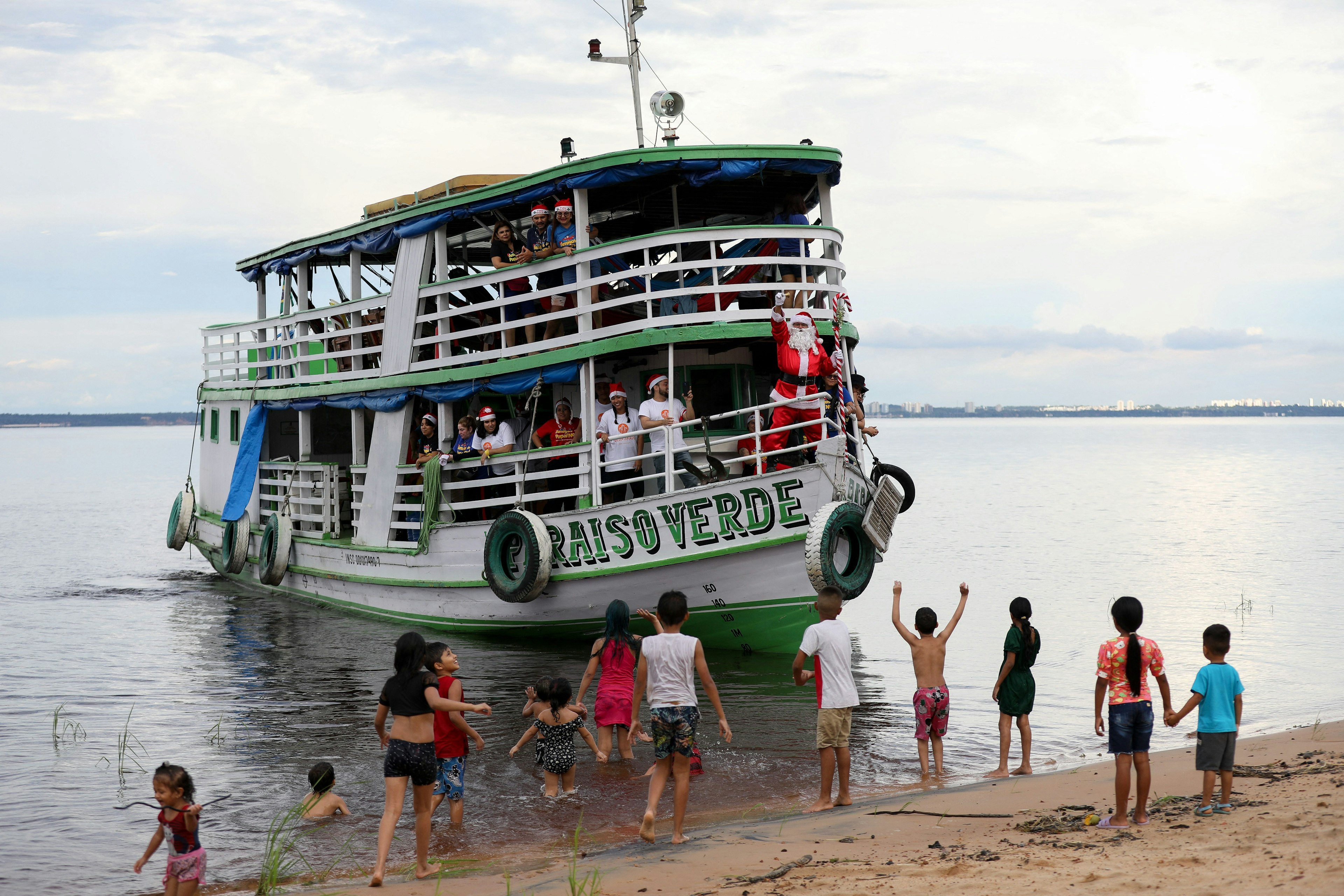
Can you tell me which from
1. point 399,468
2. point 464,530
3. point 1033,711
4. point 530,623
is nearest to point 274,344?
point 399,468

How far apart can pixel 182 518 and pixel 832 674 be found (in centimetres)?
1807

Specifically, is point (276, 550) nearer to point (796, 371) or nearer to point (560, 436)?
point (560, 436)

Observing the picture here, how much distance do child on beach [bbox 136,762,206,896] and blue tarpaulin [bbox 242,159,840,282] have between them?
335 inches

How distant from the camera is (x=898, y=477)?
45.7 feet

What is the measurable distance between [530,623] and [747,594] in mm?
2916

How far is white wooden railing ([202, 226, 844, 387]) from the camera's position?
12477mm

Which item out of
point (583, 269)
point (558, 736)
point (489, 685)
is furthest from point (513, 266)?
point (558, 736)

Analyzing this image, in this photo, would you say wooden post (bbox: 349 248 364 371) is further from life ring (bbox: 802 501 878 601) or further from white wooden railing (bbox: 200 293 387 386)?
life ring (bbox: 802 501 878 601)

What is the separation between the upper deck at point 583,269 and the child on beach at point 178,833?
7.41 meters

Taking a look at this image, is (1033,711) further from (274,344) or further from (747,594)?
(274,344)

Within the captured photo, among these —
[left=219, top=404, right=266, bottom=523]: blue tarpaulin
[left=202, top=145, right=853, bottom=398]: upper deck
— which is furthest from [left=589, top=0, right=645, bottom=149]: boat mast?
[left=219, top=404, right=266, bottom=523]: blue tarpaulin

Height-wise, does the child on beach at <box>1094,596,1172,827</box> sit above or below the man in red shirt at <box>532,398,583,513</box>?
below

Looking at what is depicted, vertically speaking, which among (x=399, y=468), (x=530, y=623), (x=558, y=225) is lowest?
(x=530, y=623)

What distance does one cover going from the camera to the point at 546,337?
44.3 ft
